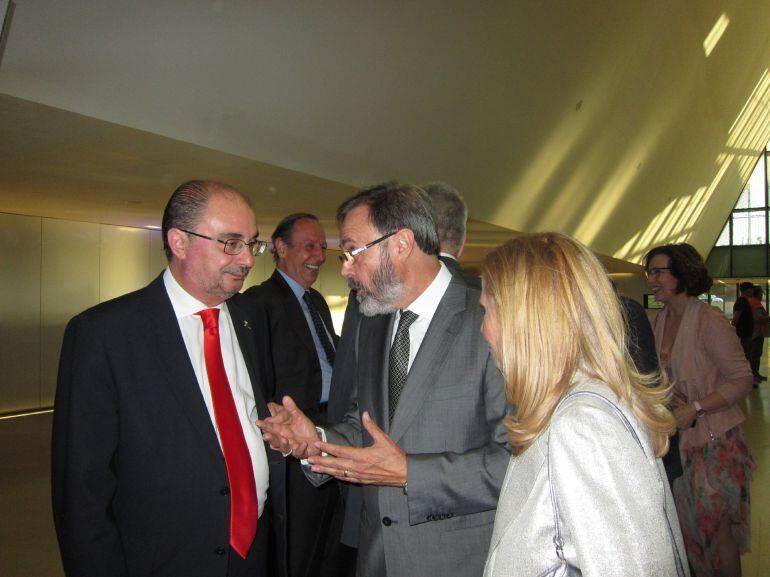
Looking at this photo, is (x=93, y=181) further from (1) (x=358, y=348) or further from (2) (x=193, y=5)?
(1) (x=358, y=348)

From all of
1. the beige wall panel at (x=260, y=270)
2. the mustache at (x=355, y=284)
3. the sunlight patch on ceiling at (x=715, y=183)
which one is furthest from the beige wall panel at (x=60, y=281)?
the sunlight patch on ceiling at (x=715, y=183)

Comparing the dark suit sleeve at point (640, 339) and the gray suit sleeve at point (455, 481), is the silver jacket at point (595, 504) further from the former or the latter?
the dark suit sleeve at point (640, 339)

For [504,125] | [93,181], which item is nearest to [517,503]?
[93,181]

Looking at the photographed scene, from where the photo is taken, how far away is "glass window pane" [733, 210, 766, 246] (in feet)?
86.4

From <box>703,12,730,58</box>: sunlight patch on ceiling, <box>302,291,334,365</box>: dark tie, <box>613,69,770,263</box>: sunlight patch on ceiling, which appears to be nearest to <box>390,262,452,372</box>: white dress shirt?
<box>302,291,334,365</box>: dark tie

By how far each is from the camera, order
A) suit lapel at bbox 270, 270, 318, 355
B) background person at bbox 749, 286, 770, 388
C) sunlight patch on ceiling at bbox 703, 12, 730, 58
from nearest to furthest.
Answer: suit lapel at bbox 270, 270, 318, 355, sunlight patch on ceiling at bbox 703, 12, 730, 58, background person at bbox 749, 286, 770, 388

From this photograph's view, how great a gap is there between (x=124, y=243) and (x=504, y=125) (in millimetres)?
6746

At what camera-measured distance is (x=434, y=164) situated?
6.64 metres

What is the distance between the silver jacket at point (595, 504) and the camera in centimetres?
101

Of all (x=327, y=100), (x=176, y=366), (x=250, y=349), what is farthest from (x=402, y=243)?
(x=327, y=100)

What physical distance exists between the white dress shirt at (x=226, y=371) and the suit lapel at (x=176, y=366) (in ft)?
0.24

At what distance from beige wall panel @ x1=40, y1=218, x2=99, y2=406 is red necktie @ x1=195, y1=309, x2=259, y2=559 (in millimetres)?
8592

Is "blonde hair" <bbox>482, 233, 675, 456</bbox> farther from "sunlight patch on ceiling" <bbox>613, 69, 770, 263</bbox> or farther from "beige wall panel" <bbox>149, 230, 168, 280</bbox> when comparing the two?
"sunlight patch on ceiling" <bbox>613, 69, 770, 263</bbox>

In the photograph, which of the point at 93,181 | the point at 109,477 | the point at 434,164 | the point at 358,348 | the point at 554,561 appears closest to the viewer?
the point at 554,561
